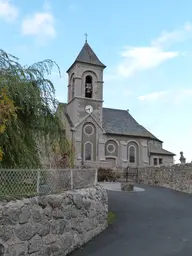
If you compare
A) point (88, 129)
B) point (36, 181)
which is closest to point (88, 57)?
point (88, 129)

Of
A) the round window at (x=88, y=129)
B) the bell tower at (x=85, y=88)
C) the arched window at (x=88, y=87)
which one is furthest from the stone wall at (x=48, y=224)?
the arched window at (x=88, y=87)

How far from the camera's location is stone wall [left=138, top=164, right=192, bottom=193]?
19.4 m

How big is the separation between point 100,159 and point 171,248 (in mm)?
26048

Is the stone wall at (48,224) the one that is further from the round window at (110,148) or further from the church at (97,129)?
the round window at (110,148)

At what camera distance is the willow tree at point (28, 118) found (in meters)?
7.12

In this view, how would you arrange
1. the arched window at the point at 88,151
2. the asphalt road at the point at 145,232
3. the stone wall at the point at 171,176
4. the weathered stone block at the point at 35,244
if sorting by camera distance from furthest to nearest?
the arched window at the point at 88,151 → the stone wall at the point at 171,176 → the asphalt road at the point at 145,232 → the weathered stone block at the point at 35,244

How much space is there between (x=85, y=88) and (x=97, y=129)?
5.55 m

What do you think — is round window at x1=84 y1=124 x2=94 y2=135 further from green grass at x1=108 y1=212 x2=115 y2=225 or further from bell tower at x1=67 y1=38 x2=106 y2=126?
green grass at x1=108 y1=212 x2=115 y2=225

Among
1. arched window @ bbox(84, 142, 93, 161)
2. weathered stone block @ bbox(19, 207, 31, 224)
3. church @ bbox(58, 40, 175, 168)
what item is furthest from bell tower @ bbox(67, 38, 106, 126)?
weathered stone block @ bbox(19, 207, 31, 224)

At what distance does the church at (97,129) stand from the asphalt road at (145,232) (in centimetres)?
1931

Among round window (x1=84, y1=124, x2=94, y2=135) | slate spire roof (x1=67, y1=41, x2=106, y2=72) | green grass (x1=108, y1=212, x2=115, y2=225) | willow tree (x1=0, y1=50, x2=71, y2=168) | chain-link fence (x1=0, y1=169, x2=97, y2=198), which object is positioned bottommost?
green grass (x1=108, y1=212, x2=115, y2=225)

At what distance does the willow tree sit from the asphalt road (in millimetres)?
2809

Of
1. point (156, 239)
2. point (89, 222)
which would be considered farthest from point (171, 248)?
point (89, 222)

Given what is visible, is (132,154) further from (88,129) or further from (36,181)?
(36,181)
